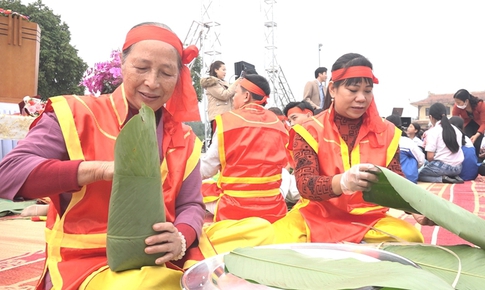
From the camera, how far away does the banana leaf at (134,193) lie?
940 mm

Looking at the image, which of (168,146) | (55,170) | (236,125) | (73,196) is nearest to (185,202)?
(168,146)

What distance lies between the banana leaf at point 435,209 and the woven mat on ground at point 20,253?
1835 mm

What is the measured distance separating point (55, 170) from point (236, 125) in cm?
207

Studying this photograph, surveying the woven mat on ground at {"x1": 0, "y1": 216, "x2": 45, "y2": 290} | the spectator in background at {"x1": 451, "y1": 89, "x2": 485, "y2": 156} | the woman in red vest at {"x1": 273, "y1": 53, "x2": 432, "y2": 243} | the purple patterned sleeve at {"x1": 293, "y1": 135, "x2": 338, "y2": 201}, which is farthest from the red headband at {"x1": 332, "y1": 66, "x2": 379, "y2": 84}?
the spectator in background at {"x1": 451, "y1": 89, "x2": 485, "y2": 156}

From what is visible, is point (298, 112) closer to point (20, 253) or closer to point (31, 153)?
point (20, 253)

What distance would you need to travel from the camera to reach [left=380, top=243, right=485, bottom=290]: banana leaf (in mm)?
1006

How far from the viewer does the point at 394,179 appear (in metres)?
1.13

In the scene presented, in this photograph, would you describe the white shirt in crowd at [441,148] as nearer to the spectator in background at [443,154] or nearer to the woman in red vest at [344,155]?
the spectator in background at [443,154]

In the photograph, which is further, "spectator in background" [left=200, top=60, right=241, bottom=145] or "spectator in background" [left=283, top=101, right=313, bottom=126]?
"spectator in background" [left=200, top=60, right=241, bottom=145]

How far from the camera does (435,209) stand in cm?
109

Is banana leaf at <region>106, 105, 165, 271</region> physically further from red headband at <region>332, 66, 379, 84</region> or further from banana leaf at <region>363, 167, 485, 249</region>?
red headband at <region>332, 66, 379, 84</region>

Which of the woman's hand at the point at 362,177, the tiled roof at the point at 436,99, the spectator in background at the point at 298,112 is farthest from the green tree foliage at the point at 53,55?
the tiled roof at the point at 436,99

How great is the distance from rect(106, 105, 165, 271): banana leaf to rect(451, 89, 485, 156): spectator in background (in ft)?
26.4

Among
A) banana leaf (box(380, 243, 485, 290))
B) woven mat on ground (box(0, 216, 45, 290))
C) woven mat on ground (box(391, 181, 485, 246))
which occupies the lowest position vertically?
woven mat on ground (box(0, 216, 45, 290))
